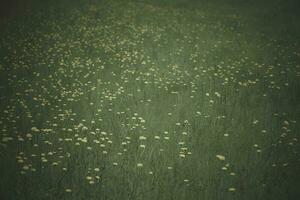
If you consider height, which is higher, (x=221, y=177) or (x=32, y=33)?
(x=32, y=33)

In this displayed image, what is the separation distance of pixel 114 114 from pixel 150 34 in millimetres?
7719

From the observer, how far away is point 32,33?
1362cm

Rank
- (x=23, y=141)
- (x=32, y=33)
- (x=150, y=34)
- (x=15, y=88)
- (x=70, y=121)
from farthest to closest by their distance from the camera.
Result: (x=150, y=34)
(x=32, y=33)
(x=15, y=88)
(x=70, y=121)
(x=23, y=141)

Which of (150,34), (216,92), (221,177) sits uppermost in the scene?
(150,34)

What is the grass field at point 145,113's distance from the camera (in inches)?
236

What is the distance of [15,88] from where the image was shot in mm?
8984

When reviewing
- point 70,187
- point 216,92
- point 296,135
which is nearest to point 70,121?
point 70,187

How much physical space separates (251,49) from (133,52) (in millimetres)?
4395

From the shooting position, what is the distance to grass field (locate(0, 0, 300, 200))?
236 inches

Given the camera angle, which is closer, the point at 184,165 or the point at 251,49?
the point at 184,165

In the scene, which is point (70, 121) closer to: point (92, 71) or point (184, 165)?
point (184, 165)

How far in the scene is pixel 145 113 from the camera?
8383 millimetres

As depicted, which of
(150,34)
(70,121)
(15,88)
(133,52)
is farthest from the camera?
(150,34)

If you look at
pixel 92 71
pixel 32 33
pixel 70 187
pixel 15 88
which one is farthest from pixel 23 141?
pixel 32 33
